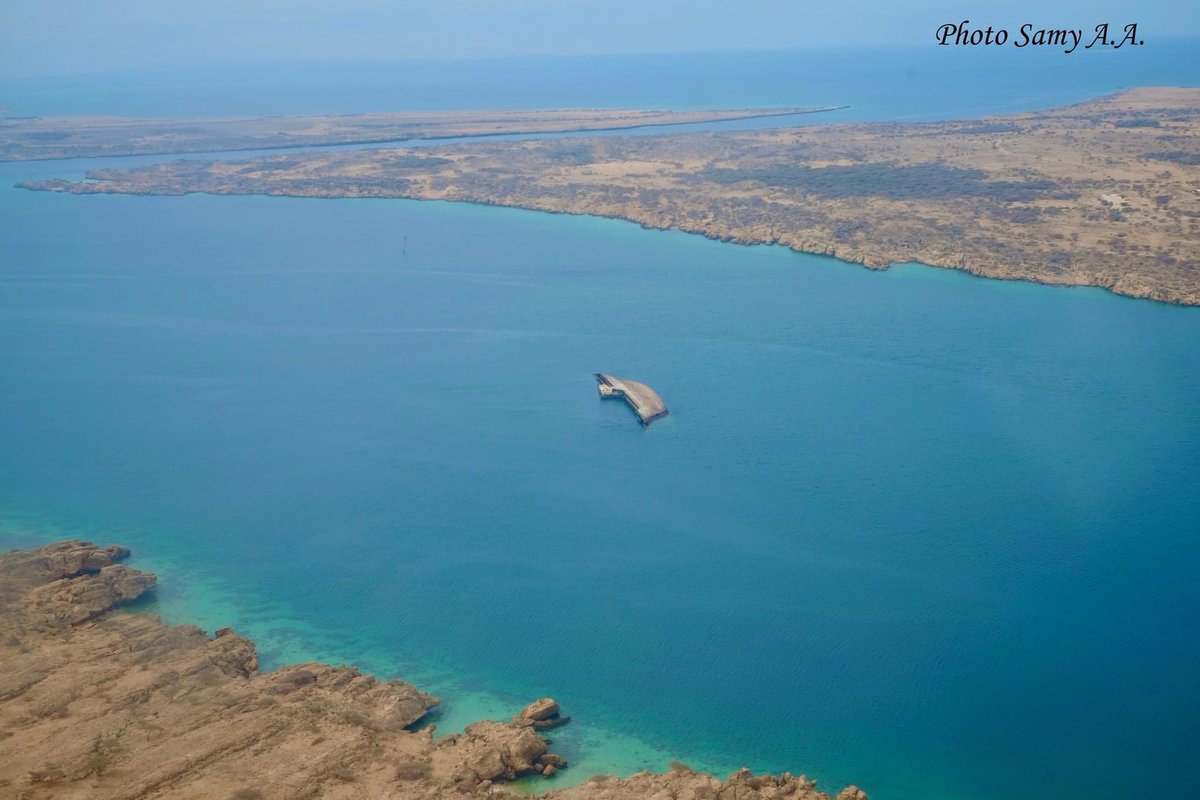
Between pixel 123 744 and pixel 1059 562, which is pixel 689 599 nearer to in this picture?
pixel 1059 562

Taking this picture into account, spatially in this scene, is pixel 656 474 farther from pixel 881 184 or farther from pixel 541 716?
pixel 881 184

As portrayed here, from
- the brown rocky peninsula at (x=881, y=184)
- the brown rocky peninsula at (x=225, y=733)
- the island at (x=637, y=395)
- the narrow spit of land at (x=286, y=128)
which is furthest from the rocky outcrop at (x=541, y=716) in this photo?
the narrow spit of land at (x=286, y=128)

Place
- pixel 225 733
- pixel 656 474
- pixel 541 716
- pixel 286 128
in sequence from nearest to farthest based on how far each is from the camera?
pixel 225 733
pixel 541 716
pixel 656 474
pixel 286 128

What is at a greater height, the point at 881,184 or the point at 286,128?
the point at 286,128

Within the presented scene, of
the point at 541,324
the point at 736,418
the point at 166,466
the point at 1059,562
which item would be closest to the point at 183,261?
the point at 541,324

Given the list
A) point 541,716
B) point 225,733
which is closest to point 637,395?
point 541,716

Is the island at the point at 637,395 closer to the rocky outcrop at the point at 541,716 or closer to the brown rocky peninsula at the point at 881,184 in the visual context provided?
the rocky outcrop at the point at 541,716

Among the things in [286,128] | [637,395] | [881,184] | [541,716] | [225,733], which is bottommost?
[541,716]
